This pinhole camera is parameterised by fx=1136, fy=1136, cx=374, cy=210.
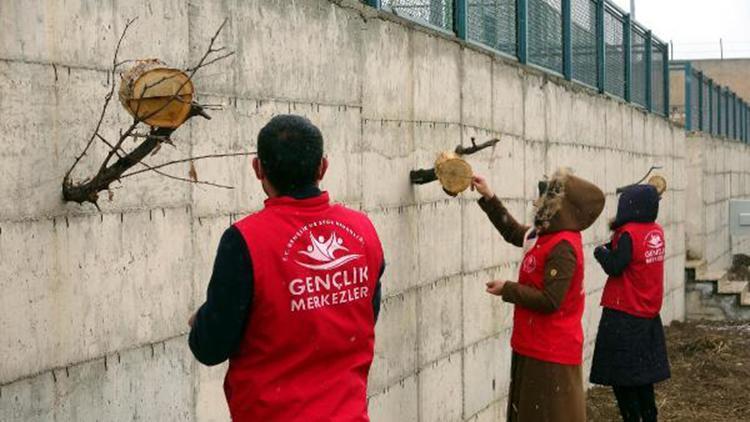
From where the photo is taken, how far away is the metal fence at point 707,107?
17859mm

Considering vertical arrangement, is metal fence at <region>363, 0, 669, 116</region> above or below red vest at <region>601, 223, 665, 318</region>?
above

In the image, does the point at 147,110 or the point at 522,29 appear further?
the point at 522,29

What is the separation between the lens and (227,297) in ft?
9.84

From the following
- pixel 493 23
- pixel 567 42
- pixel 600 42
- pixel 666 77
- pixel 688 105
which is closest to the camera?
pixel 493 23

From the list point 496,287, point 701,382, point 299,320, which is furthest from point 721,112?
point 299,320

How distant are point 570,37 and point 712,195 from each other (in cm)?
852

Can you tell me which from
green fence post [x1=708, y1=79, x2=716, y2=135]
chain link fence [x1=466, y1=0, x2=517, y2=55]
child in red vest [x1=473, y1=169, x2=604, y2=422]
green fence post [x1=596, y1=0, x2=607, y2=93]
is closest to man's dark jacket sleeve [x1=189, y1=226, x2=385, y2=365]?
child in red vest [x1=473, y1=169, x2=604, y2=422]

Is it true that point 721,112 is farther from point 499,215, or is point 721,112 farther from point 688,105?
point 499,215

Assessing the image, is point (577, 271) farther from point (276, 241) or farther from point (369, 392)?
point (276, 241)

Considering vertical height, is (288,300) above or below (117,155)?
below

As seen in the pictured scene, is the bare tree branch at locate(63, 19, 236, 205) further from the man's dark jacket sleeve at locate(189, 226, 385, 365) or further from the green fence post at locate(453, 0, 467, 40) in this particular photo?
the green fence post at locate(453, 0, 467, 40)

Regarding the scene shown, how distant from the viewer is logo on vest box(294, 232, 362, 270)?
3143 mm

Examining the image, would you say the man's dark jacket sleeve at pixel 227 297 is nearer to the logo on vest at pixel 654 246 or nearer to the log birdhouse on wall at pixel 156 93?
the log birdhouse on wall at pixel 156 93

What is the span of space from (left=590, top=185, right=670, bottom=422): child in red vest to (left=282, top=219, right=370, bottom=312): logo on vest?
4272mm
